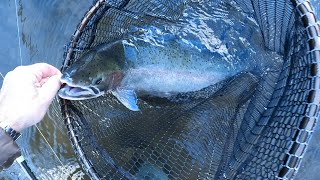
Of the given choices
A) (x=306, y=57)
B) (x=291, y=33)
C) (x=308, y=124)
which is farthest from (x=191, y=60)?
(x=308, y=124)

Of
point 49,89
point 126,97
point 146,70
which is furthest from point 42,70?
point 146,70

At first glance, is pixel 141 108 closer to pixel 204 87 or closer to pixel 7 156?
pixel 204 87

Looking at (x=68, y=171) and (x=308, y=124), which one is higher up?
(x=308, y=124)

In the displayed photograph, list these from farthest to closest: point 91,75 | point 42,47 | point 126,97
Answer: point 42,47, point 126,97, point 91,75

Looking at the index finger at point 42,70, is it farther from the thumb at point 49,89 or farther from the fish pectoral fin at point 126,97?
the fish pectoral fin at point 126,97

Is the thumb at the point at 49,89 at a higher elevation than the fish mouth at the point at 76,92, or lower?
higher

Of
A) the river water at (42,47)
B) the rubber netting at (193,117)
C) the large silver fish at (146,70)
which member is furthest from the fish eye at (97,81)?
the river water at (42,47)

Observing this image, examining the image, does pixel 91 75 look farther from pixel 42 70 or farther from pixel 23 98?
pixel 23 98
